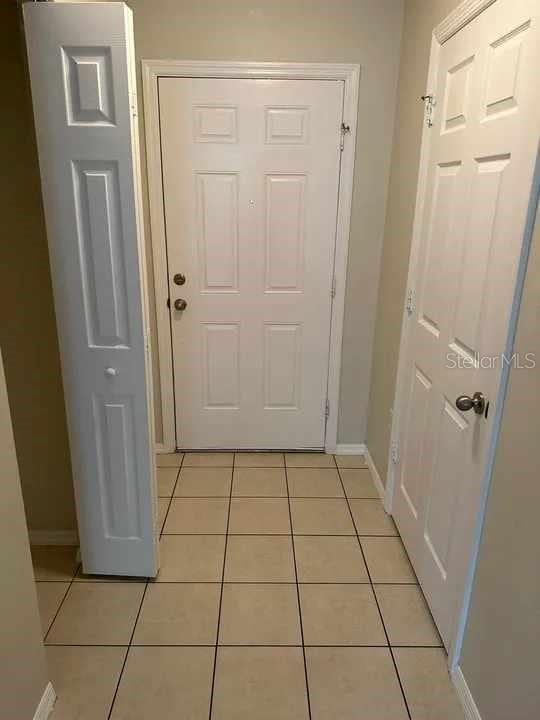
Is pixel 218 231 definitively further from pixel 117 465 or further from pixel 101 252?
pixel 117 465

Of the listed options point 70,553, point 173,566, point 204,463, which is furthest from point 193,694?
point 204,463

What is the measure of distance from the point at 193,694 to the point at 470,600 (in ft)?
2.98

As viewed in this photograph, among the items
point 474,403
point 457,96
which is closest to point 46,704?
point 474,403

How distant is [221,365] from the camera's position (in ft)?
9.34

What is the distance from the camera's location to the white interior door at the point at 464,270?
49.9 inches

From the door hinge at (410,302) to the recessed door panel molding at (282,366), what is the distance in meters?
0.78

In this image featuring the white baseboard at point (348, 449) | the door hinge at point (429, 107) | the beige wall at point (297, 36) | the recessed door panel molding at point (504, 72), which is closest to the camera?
the recessed door panel molding at point (504, 72)

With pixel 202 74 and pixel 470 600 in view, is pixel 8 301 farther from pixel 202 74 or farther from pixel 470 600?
pixel 470 600

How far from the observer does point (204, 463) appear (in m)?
2.89

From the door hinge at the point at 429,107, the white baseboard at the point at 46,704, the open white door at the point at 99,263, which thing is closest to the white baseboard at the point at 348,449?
the open white door at the point at 99,263

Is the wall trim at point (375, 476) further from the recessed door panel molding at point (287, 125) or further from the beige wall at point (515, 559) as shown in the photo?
the recessed door panel molding at point (287, 125)

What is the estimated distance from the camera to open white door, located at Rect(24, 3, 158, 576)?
1.42 metres

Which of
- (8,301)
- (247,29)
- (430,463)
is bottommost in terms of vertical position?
(430,463)

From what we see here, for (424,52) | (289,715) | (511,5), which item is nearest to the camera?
(511,5)
